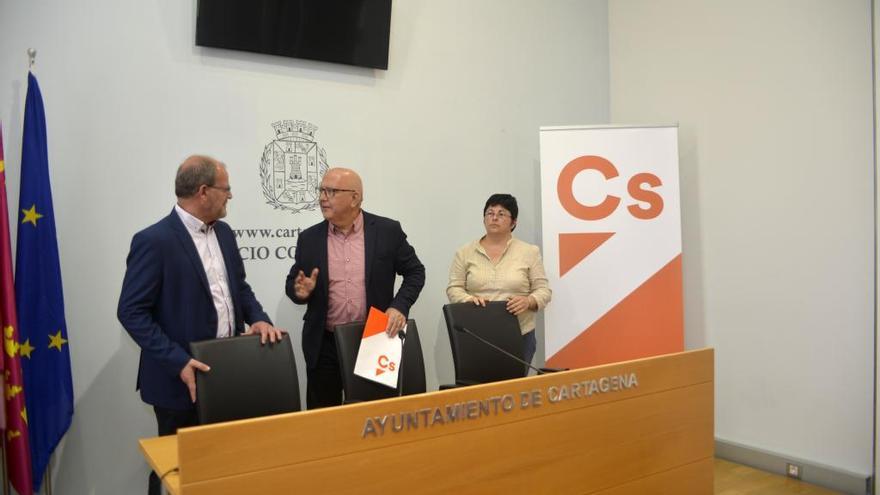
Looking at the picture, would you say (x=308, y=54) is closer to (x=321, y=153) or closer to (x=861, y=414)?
(x=321, y=153)

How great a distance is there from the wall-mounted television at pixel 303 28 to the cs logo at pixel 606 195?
134 cm

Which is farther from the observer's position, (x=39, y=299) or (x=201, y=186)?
(x=39, y=299)

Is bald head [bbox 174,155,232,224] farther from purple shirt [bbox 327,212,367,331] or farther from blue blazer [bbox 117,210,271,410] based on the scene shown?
purple shirt [bbox 327,212,367,331]

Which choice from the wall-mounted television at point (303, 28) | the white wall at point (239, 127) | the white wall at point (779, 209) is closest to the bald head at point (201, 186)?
the white wall at point (239, 127)

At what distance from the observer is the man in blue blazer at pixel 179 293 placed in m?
2.22

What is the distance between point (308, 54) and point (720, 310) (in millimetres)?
2943

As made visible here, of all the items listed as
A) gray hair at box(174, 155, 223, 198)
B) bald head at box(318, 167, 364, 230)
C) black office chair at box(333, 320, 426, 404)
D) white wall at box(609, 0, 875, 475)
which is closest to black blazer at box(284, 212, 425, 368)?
bald head at box(318, 167, 364, 230)

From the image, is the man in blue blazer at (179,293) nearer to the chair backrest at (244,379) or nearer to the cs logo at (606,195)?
the chair backrest at (244,379)

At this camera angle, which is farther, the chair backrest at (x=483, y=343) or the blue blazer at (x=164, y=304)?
the chair backrest at (x=483, y=343)

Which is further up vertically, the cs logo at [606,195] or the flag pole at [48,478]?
the cs logo at [606,195]

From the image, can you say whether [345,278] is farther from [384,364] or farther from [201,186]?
[201,186]

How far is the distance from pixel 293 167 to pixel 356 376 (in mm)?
1470

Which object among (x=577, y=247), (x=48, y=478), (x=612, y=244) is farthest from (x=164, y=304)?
(x=612, y=244)

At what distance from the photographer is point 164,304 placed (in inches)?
91.1
